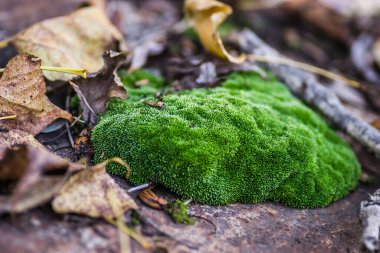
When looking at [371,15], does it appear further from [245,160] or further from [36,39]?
[36,39]

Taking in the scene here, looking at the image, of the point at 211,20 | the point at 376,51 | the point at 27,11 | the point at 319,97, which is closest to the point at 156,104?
the point at 211,20

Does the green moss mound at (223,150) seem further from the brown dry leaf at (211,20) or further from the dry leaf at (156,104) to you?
the brown dry leaf at (211,20)

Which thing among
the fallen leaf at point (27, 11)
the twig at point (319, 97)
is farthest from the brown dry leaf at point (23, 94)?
the twig at point (319, 97)

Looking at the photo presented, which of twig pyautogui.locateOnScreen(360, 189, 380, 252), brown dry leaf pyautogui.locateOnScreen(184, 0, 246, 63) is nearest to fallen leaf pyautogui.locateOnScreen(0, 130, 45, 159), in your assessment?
brown dry leaf pyautogui.locateOnScreen(184, 0, 246, 63)

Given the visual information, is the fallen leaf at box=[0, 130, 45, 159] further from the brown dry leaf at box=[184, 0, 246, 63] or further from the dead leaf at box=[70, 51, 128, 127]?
the brown dry leaf at box=[184, 0, 246, 63]

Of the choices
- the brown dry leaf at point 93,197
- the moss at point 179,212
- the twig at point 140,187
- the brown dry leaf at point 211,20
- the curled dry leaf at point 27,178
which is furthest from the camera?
the brown dry leaf at point 211,20

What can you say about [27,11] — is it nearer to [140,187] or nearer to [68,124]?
[68,124]
